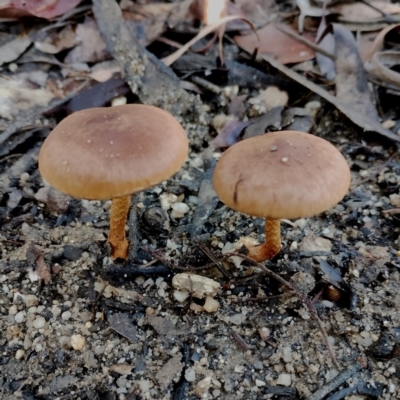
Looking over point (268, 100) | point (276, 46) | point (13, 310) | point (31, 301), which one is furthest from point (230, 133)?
point (13, 310)

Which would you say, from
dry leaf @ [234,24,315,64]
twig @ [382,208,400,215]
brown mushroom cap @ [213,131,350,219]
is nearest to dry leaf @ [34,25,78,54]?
dry leaf @ [234,24,315,64]

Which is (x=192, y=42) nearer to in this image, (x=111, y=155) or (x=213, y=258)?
(x=213, y=258)

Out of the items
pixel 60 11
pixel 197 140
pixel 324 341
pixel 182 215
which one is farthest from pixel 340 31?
pixel 324 341

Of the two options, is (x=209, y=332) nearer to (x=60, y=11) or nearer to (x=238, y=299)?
(x=238, y=299)

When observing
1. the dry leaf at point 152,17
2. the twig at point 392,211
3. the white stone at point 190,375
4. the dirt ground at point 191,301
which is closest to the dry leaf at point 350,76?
the dirt ground at point 191,301

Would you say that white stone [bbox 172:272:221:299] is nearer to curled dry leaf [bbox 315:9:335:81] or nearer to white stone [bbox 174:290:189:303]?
white stone [bbox 174:290:189:303]

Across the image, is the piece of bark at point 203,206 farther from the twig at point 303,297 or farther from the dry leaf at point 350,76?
the dry leaf at point 350,76
